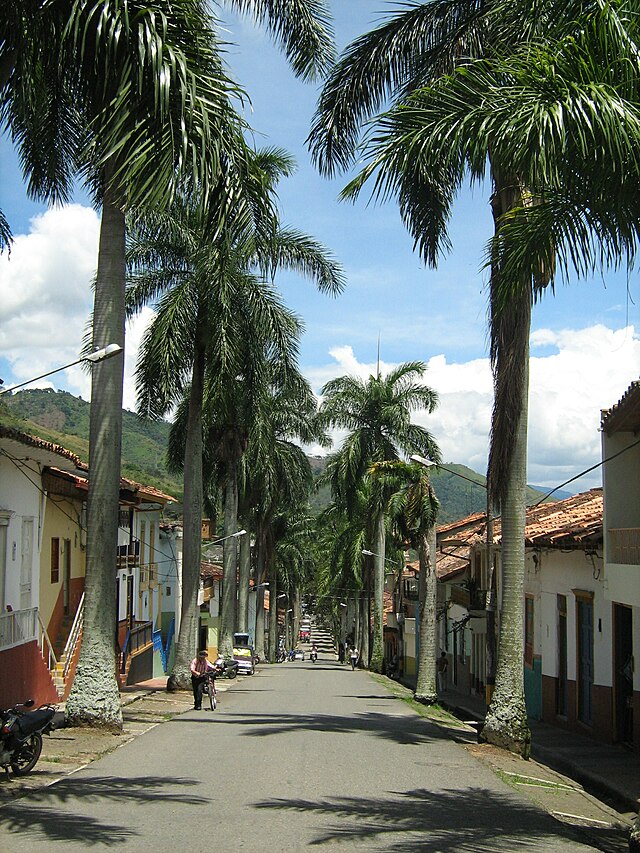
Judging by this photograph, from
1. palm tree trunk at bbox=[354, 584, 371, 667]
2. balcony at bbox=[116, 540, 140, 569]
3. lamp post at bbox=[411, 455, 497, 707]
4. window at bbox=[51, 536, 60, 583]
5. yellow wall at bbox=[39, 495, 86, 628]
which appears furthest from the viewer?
palm tree trunk at bbox=[354, 584, 371, 667]

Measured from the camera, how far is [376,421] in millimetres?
42125

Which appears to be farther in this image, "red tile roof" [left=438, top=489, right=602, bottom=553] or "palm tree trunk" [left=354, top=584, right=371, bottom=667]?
"palm tree trunk" [left=354, top=584, right=371, bottom=667]

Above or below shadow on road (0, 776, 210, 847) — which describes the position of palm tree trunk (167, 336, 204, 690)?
above

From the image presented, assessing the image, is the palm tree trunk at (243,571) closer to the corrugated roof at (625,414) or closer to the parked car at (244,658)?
the parked car at (244,658)

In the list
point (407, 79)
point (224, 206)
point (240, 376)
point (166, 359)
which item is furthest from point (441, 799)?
point (240, 376)

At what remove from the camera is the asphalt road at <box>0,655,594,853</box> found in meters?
8.29

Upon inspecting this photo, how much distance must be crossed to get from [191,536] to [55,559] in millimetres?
4059

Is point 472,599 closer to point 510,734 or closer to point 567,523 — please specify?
point 567,523

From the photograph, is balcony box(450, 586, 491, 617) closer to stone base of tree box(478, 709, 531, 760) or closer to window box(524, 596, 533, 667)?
window box(524, 596, 533, 667)

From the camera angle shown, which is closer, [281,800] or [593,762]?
[281,800]

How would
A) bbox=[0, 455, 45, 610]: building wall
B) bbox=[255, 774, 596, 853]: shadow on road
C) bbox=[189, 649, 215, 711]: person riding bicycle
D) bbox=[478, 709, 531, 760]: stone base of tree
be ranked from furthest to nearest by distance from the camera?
bbox=[189, 649, 215, 711]: person riding bicycle → bbox=[0, 455, 45, 610]: building wall → bbox=[478, 709, 531, 760]: stone base of tree → bbox=[255, 774, 596, 853]: shadow on road

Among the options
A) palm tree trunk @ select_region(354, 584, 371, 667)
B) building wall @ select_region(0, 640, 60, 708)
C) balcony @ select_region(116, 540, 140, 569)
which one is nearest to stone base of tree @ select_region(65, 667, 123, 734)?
building wall @ select_region(0, 640, 60, 708)

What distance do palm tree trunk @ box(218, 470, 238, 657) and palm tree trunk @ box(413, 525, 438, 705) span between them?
939cm

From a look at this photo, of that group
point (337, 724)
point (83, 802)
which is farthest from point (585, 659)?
point (83, 802)
